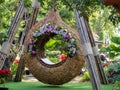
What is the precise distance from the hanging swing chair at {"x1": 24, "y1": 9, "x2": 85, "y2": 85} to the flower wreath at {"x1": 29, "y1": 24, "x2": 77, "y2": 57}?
44 millimetres

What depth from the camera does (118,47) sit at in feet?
26.8

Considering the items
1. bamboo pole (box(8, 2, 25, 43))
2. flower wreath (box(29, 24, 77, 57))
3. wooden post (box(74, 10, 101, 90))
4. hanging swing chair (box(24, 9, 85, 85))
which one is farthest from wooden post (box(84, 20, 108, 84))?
wooden post (box(74, 10, 101, 90))

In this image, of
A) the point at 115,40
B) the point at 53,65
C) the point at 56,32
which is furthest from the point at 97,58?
the point at 56,32

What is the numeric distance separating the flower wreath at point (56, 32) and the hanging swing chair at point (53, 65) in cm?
4

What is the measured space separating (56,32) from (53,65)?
0.96m

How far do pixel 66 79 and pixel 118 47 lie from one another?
170 cm

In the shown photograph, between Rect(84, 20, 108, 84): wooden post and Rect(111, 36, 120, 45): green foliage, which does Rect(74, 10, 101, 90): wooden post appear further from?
Rect(84, 20, 108, 84): wooden post

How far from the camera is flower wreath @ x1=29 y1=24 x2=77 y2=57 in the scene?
8258mm

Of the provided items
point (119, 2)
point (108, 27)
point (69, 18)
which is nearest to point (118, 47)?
point (119, 2)

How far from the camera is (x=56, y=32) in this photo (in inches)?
335

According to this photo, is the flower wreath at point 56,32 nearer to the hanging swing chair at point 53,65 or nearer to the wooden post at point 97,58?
the hanging swing chair at point 53,65

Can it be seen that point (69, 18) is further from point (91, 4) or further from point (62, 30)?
point (91, 4)

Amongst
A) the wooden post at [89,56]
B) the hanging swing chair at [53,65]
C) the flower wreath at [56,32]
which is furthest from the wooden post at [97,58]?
the wooden post at [89,56]

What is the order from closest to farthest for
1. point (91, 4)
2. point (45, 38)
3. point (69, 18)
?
point (91, 4)
point (45, 38)
point (69, 18)
